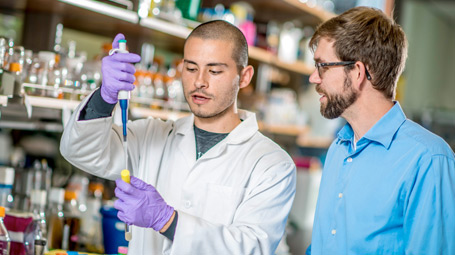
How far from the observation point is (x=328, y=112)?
198 cm

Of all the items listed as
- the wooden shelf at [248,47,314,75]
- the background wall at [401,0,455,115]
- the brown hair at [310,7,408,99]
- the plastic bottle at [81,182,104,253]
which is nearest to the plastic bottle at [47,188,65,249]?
the plastic bottle at [81,182,104,253]

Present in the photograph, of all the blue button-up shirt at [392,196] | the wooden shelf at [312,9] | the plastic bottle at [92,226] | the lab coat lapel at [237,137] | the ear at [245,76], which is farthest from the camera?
the wooden shelf at [312,9]

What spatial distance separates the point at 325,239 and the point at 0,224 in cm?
109

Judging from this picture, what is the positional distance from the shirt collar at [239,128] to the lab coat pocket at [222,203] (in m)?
0.18

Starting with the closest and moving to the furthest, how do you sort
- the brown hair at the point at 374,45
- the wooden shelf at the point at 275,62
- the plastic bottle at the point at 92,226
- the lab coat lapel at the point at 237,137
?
the brown hair at the point at 374,45
the lab coat lapel at the point at 237,137
the plastic bottle at the point at 92,226
the wooden shelf at the point at 275,62

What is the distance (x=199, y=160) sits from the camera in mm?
2062

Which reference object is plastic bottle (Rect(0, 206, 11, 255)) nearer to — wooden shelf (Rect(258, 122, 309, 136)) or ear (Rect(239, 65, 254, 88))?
ear (Rect(239, 65, 254, 88))

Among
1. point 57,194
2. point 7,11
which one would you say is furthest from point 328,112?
point 7,11

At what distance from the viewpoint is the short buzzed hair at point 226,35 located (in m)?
2.08

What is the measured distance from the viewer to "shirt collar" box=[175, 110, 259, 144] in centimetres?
210

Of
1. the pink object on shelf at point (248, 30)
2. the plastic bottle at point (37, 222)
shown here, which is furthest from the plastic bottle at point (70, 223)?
the pink object on shelf at point (248, 30)

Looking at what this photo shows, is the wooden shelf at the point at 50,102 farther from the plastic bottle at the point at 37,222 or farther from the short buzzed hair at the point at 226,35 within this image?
the short buzzed hair at the point at 226,35

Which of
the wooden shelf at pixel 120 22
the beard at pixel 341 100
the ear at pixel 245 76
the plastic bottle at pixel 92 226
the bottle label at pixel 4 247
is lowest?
the plastic bottle at pixel 92 226

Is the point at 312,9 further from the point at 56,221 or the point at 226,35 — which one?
the point at 56,221
